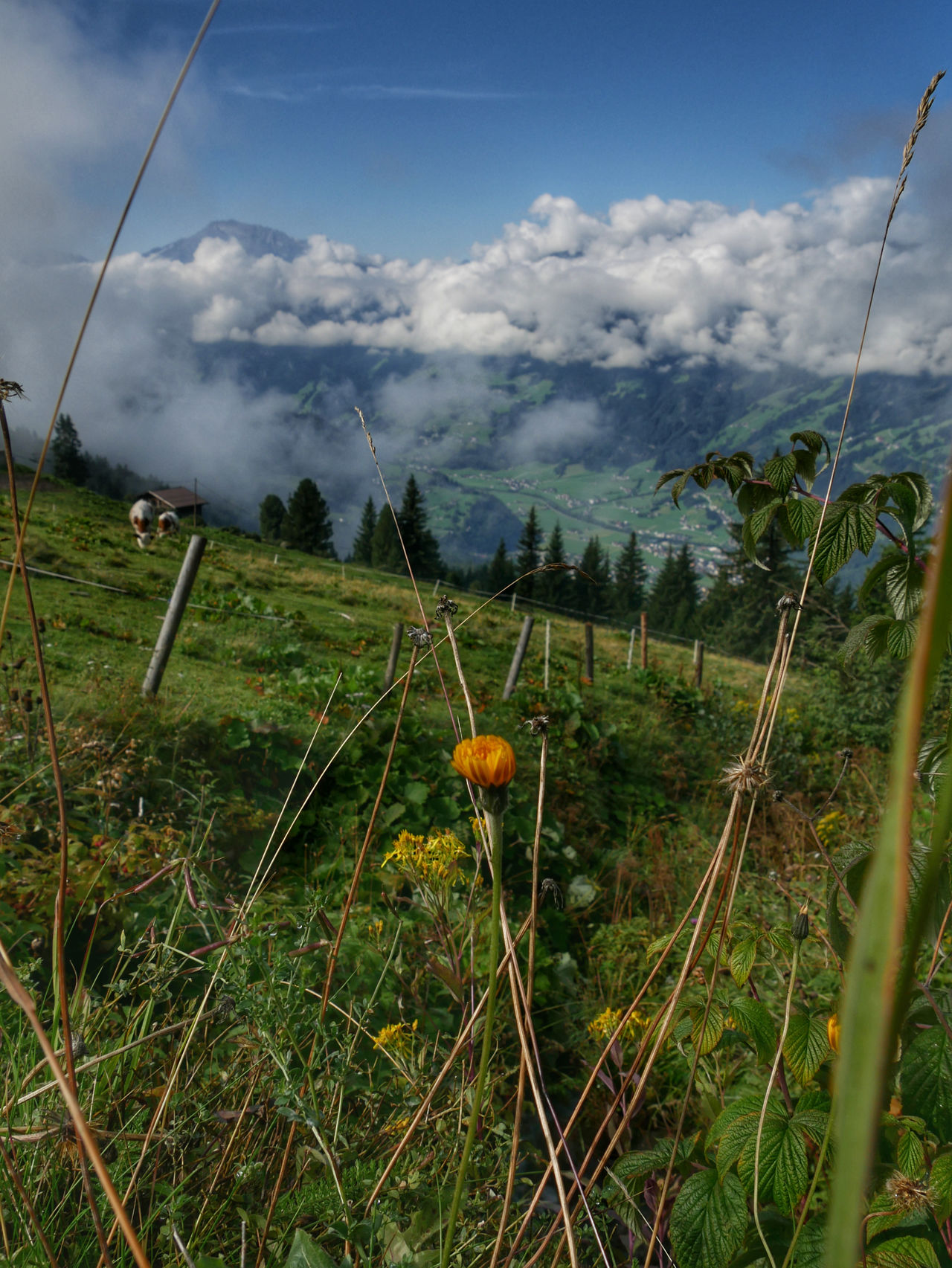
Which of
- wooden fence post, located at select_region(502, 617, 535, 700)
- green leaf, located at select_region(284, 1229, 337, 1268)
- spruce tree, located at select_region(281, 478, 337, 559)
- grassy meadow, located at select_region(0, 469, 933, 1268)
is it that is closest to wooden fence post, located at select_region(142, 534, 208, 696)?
grassy meadow, located at select_region(0, 469, 933, 1268)

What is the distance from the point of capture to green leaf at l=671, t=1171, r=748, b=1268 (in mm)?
1068

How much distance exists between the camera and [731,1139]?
1.11 meters

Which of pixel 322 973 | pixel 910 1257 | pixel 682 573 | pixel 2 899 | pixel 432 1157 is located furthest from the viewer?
pixel 682 573

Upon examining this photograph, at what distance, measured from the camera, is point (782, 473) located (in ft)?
4.63

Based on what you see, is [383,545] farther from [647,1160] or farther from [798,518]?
[647,1160]

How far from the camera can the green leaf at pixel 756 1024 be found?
1.21 meters

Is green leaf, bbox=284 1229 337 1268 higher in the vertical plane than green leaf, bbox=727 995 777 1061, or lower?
lower

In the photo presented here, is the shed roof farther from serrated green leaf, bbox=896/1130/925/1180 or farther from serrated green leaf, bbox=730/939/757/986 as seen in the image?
serrated green leaf, bbox=896/1130/925/1180

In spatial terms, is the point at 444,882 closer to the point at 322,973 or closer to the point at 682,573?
the point at 322,973

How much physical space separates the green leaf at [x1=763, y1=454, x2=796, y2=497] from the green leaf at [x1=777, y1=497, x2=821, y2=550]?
0.04 metres

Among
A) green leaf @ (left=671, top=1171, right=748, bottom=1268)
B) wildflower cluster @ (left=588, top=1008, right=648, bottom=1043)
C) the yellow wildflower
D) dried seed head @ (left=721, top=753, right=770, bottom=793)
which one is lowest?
wildflower cluster @ (left=588, top=1008, right=648, bottom=1043)

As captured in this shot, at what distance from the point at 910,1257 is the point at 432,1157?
31.1 inches

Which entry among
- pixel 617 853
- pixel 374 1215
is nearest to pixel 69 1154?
pixel 374 1215

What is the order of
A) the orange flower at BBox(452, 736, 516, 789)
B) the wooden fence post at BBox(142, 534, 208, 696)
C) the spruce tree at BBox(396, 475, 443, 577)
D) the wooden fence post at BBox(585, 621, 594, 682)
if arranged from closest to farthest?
the orange flower at BBox(452, 736, 516, 789) → the wooden fence post at BBox(142, 534, 208, 696) → the wooden fence post at BBox(585, 621, 594, 682) → the spruce tree at BBox(396, 475, 443, 577)
